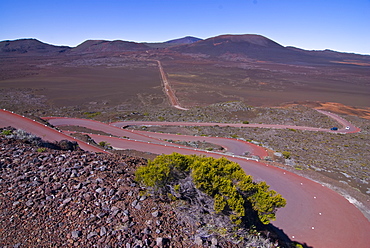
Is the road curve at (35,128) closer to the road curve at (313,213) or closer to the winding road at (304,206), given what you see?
the winding road at (304,206)

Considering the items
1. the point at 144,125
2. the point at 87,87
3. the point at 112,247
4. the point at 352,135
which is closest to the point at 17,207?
the point at 112,247

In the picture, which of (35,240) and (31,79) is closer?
(35,240)

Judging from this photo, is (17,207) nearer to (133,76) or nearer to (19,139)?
(19,139)

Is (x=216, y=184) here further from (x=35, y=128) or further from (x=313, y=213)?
(x=35, y=128)

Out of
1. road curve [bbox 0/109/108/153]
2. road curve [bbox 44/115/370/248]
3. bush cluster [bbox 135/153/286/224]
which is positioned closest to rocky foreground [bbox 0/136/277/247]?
bush cluster [bbox 135/153/286/224]

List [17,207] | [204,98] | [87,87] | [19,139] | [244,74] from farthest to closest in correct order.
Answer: [244,74] → [87,87] → [204,98] → [19,139] → [17,207]

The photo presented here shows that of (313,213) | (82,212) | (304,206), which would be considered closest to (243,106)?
(304,206)
